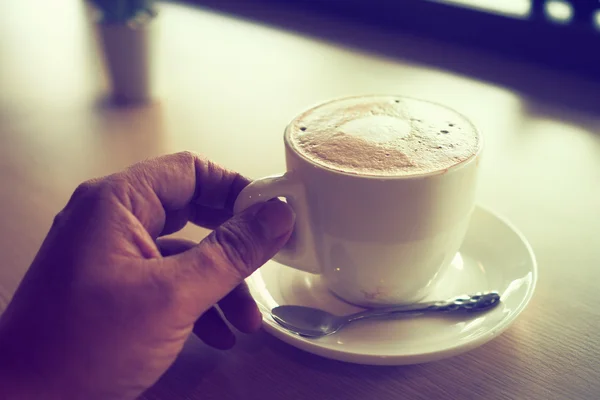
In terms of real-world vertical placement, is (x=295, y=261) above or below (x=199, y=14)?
below

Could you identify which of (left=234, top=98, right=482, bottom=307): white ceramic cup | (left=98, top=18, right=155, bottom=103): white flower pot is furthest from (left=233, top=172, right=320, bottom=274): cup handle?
(left=98, top=18, right=155, bottom=103): white flower pot

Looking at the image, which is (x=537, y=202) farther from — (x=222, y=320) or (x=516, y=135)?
(x=222, y=320)

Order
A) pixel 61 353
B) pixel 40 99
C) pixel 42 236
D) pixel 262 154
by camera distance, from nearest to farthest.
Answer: pixel 61 353 < pixel 42 236 < pixel 262 154 < pixel 40 99

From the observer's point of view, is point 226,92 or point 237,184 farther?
point 226,92

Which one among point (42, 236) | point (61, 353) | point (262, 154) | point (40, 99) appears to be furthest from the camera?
point (40, 99)

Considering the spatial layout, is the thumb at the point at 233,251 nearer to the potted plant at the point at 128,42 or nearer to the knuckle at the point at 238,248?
the knuckle at the point at 238,248

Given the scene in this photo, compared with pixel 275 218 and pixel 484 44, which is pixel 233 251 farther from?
pixel 484 44

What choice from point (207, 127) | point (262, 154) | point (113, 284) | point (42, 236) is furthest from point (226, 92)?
point (113, 284)

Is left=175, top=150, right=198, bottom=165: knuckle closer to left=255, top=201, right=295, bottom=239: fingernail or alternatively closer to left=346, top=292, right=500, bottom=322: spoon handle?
left=255, top=201, right=295, bottom=239: fingernail
